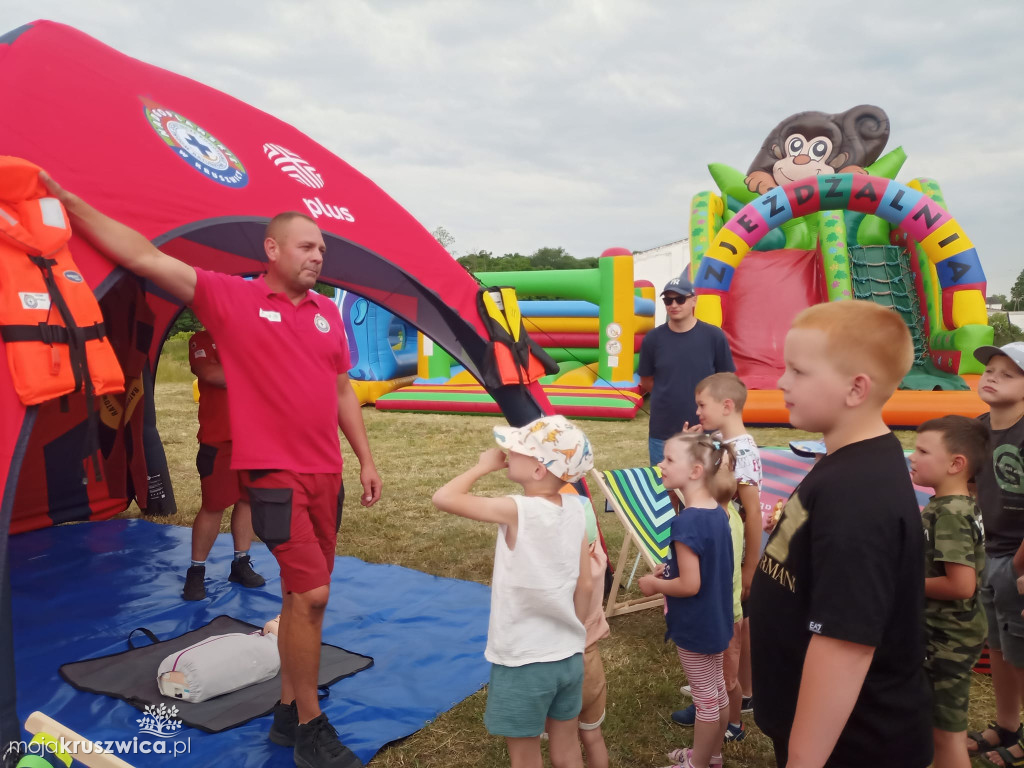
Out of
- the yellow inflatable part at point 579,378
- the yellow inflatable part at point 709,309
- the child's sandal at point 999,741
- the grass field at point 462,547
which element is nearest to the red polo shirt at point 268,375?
the grass field at point 462,547

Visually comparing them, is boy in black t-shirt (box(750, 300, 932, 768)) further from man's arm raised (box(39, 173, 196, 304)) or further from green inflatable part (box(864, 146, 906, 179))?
green inflatable part (box(864, 146, 906, 179))

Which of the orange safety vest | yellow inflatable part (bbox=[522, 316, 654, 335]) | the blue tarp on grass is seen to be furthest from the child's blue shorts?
yellow inflatable part (bbox=[522, 316, 654, 335])

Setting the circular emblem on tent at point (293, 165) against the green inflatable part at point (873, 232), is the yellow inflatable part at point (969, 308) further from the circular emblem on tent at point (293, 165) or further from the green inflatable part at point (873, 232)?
the circular emblem on tent at point (293, 165)

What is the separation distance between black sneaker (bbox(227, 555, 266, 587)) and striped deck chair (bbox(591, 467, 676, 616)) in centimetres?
201

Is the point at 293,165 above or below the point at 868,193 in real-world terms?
below

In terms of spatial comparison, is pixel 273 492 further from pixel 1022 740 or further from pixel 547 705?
pixel 1022 740

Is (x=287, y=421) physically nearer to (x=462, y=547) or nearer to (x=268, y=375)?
(x=268, y=375)

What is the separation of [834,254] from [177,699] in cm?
1020

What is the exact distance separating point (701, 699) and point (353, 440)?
1.70 m

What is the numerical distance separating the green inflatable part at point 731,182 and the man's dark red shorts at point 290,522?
10185 mm

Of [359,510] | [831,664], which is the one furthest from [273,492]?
[359,510]

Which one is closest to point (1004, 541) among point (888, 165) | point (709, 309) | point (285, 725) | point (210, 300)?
point (285, 725)

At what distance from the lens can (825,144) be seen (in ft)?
35.3

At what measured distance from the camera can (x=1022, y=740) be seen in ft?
8.53
